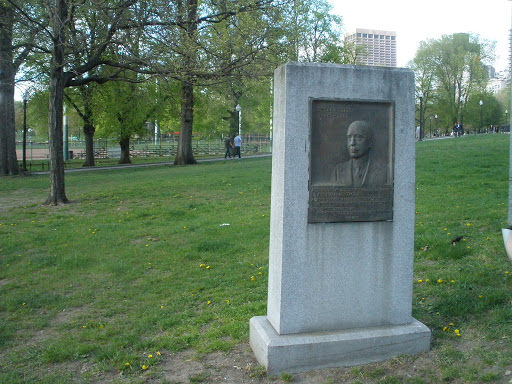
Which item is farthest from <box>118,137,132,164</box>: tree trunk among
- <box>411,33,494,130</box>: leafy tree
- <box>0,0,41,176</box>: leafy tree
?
<box>411,33,494,130</box>: leafy tree

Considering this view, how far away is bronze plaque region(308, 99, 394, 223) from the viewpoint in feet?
15.1

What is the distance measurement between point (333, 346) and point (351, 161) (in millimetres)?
1576

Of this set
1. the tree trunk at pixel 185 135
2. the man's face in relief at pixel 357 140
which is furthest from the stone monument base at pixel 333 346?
the tree trunk at pixel 185 135

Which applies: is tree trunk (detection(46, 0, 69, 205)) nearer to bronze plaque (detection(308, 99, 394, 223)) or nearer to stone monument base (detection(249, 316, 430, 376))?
bronze plaque (detection(308, 99, 394, 223))

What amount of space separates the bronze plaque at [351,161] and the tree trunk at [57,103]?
10702 mm

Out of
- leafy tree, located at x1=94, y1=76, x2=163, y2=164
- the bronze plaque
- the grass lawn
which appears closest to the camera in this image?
Answer: the bronze plaque

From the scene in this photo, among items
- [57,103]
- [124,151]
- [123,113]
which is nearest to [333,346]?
[57,103]

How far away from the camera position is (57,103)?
14125 mm

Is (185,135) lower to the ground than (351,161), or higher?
higher

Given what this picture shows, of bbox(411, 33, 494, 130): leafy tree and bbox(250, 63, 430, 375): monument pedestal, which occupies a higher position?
bbox(411, 33, 494, 130): leafy tree

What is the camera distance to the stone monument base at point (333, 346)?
14.7 ft

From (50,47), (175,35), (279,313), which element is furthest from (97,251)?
(50,47)

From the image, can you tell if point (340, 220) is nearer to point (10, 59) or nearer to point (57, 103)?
point (57, 103)

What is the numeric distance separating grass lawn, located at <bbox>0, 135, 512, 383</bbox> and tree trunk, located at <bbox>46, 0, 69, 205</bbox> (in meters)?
1.55
